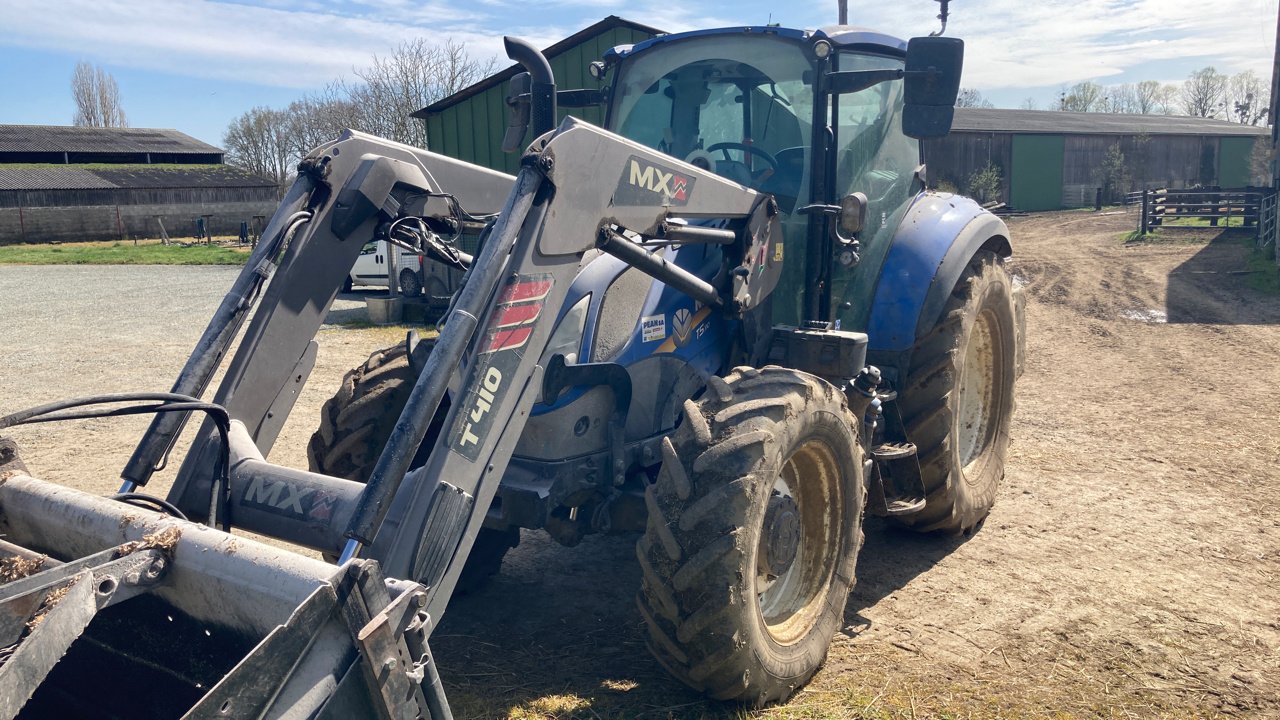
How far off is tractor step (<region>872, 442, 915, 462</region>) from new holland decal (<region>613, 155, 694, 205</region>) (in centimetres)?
167

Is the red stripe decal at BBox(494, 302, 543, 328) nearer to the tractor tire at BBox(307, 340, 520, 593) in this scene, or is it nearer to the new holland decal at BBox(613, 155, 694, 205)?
the new holland decal at BBox(613, 155, 694, 205)

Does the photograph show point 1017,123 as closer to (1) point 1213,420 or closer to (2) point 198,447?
(1) point 1213,420

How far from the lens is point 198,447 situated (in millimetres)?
3338

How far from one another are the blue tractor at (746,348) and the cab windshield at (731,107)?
11 millimetres

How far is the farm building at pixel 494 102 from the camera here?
15594mm

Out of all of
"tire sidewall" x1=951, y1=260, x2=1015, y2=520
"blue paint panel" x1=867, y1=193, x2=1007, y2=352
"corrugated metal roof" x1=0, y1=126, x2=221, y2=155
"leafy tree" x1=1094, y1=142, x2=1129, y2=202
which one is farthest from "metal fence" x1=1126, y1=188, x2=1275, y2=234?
"corrugated metal roof" x1=0, y1=126, x2=221, y2=155

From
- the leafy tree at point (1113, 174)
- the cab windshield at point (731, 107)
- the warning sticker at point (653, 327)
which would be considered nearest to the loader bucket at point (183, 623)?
the warning sticker at point (653, 327)

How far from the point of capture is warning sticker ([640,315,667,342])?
13.6 ft

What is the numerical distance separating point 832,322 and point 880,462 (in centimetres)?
82

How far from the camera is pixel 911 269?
16.2ft

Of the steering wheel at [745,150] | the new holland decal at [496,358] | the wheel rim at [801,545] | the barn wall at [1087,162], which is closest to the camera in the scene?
the new holland decal at [496,358]

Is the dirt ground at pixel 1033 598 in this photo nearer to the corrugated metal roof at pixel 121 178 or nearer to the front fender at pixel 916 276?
the front fender at pixel 916 276

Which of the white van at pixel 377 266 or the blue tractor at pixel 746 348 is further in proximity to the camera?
the white van at pixel 377 266

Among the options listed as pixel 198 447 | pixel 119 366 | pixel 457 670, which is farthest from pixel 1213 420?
pixel 119 366
